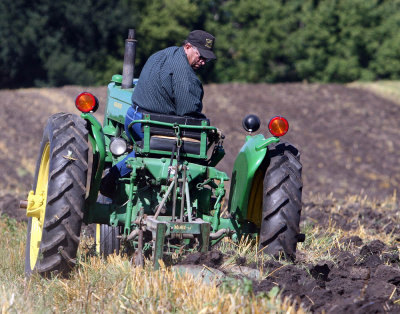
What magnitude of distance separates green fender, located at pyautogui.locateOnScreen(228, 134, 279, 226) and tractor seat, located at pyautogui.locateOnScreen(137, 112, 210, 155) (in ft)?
1.42

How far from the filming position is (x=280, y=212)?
5965 mm

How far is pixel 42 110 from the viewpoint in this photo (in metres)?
25.2

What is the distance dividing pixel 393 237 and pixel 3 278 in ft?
14.5

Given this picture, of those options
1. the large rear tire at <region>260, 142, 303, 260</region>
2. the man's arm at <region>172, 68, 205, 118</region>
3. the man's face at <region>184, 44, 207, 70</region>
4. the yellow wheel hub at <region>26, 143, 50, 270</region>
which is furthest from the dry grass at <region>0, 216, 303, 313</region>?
the man's face at <region>184, 44, 207, 70</region>

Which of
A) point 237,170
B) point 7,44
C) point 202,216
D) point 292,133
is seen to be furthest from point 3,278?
point 7,44

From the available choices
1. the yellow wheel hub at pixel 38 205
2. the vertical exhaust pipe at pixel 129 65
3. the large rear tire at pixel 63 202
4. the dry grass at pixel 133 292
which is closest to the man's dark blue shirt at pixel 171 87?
the large rear tire at pixel 63 202

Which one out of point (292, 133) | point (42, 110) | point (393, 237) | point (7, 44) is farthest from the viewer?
point (7, 44)

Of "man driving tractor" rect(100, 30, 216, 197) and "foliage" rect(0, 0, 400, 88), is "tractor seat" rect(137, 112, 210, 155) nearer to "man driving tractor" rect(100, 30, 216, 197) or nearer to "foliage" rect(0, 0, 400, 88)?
"man driving tractor" rect(100, 30, 216, 197)

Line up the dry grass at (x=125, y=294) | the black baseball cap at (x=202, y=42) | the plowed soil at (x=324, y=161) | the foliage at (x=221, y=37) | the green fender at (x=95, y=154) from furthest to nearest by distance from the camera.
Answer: the foliage at (x=221, y=37), the black baseball cap at (x=202, y=42), the green fender at (x=95, y=154), the plowed soil at (x=324, y=161), the dry grass at (x=125, y=294)

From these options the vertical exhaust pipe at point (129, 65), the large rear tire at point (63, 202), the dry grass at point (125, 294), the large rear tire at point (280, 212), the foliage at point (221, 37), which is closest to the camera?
the dry grass at point (125, 294)

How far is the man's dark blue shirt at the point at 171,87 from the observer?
6.10 meters

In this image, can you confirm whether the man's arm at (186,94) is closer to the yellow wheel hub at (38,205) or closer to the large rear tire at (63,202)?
the large rear tire at (63,202)

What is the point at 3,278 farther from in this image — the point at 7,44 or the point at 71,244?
the point at 7,44

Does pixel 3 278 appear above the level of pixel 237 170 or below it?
below
